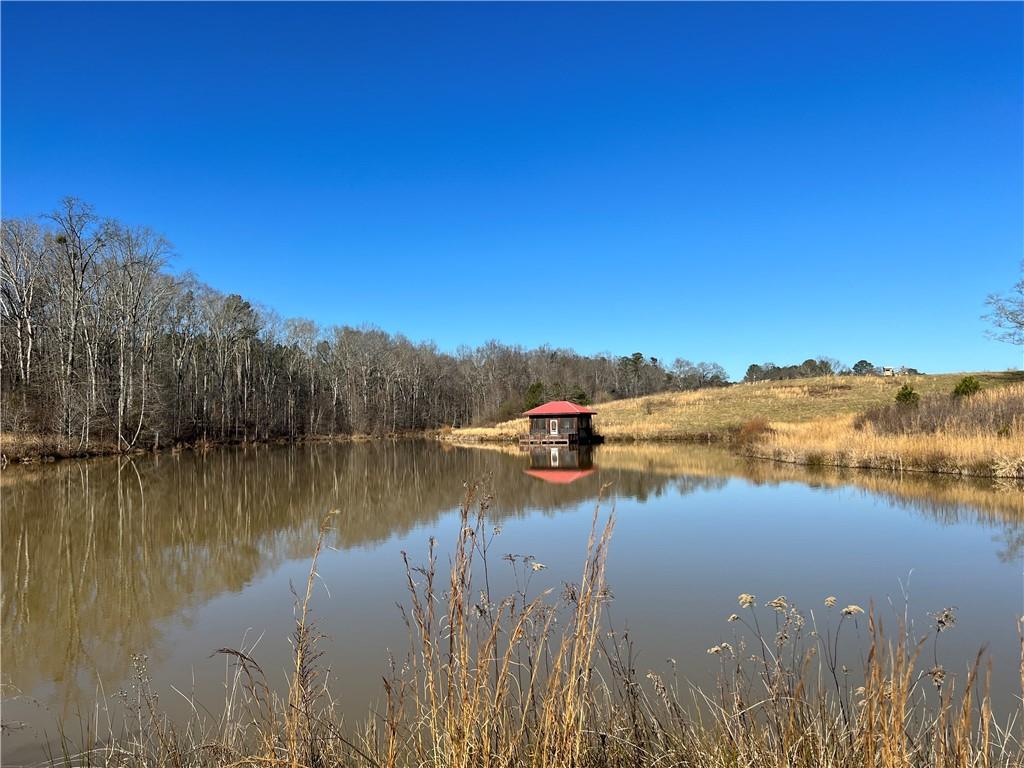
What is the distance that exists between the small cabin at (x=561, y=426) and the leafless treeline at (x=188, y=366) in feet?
47.5

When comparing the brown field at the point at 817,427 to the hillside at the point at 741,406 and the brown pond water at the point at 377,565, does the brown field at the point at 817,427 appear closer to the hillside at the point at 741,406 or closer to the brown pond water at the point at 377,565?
the hillside at the point at 741,406

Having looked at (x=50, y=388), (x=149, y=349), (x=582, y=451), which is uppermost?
(x=149, y=349)

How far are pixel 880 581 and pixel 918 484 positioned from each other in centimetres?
988

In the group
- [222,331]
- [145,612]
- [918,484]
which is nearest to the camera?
[145,612]

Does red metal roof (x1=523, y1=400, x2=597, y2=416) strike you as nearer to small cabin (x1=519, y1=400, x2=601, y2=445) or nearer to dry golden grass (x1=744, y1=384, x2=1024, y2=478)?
small cabin (x1=519, y1=400, x2=601, y2=445)

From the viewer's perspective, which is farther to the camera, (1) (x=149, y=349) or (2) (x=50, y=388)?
(1) (x=149, y=349)

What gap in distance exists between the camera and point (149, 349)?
114 ft

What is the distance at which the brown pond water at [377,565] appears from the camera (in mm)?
4938

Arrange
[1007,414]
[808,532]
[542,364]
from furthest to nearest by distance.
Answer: [542,364], [1007,414], [808,532]

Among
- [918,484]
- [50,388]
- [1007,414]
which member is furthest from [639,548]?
[50,388]

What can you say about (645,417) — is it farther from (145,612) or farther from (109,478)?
(145,612)

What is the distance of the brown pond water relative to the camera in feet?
16.2

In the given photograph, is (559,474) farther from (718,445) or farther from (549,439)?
(549,439)

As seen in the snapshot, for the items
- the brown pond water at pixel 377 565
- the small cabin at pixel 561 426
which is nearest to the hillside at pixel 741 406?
the small cabin at pixel 561 426
